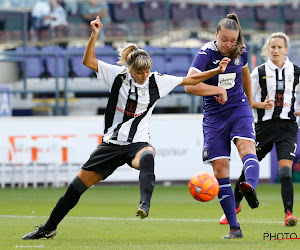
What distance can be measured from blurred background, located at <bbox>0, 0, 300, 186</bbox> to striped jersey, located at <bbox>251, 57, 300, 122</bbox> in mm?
6896

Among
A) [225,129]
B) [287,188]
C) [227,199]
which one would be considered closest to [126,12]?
[287,188]

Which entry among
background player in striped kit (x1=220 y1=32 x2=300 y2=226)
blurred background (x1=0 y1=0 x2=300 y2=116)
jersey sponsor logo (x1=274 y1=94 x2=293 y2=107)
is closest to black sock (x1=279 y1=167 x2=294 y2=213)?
background player in striped kit (x1=220 y1=32 x2=300 y2=226)

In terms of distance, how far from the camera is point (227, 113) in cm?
725

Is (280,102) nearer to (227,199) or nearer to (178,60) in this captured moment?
(227,199)

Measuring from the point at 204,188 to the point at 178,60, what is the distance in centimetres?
1060

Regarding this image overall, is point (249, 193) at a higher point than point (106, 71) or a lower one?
lower

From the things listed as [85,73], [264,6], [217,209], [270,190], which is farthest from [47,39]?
[217,209]

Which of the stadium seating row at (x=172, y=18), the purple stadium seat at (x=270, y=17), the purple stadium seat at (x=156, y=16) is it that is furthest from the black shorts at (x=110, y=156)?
the purple stadium seat at (x=270, y=17)

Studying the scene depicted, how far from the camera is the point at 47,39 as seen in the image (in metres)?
23.9

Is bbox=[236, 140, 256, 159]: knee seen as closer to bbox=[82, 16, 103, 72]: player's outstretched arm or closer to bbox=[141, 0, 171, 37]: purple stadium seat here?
bbox=[82, 16, 103, 72]: player's outstretched arm

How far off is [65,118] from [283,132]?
7.89 meters

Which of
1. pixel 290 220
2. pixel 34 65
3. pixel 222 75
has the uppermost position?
pixel 222 75

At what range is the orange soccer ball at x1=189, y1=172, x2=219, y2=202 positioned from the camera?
277 inches

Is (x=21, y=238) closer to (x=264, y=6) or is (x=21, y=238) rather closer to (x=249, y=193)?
(x=249, y=193)
